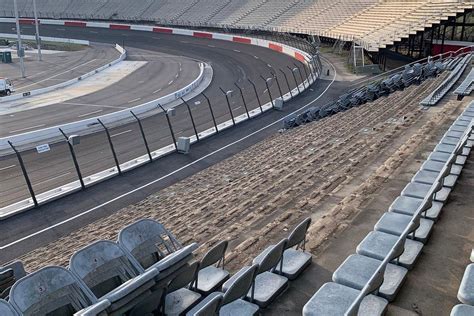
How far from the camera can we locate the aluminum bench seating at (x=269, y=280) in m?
6.03

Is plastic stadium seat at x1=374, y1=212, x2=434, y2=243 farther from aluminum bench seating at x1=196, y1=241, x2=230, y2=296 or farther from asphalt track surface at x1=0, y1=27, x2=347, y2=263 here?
asphalt track surface at x1=0, y1=27, x2=347, y2=263

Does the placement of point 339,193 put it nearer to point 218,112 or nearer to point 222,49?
point 218,112

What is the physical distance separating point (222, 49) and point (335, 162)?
49.6 meters

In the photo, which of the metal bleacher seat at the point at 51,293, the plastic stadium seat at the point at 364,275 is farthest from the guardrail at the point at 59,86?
the plastic stadium seat at the point at 364,275

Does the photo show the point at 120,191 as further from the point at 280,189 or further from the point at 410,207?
the point at 410,207

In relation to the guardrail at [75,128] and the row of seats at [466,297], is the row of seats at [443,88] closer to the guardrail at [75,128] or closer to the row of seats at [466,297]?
the row of seats at [466,297]

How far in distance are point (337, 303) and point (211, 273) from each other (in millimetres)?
2192

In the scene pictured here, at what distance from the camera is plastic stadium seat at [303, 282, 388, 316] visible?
513cm

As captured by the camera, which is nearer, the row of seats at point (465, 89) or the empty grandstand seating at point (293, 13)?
the row of seats at point (465, 89)

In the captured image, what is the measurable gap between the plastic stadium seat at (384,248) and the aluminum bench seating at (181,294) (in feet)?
7.32

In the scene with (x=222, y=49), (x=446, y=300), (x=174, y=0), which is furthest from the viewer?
(x=174, y=0)

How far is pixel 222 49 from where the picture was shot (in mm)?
62625

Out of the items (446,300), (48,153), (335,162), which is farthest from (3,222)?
(446,300)

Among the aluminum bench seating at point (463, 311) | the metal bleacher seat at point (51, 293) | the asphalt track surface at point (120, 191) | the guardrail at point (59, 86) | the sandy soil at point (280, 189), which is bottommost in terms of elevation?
the asphalt track surface at point (120, 191)
